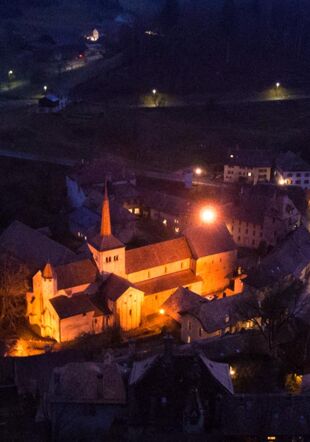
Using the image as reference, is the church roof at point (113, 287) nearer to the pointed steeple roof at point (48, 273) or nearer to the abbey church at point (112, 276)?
the abbey church at point (112, 276)

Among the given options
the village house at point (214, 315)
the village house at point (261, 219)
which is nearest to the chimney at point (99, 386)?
the village house at point (214, 315)

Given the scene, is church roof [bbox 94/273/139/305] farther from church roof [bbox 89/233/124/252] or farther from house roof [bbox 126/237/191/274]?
church roof [bbox 89/233/124/252]

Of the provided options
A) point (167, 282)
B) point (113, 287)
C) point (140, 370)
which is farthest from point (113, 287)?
point (140, 370)

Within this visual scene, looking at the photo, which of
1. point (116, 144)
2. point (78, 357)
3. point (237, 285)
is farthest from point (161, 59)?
point (78, 357)

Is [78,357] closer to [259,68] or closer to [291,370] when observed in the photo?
[291,370]

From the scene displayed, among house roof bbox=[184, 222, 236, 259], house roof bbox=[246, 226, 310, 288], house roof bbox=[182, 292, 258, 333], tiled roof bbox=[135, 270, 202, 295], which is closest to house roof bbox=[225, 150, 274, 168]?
house roof bbox=[246, 226, 310, 288]

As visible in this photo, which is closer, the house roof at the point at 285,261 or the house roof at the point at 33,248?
the house roof at the point at 33,248

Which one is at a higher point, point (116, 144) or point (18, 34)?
point (18, 34)
